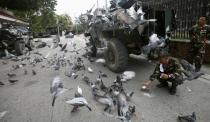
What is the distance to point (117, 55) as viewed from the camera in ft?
21.9

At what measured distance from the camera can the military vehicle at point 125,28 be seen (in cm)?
618

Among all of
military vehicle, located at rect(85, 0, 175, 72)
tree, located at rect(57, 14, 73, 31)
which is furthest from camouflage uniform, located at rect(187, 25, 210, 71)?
tree, located at rect(57, 14, 73, 31)

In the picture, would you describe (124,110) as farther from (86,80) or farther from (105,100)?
(86,80)

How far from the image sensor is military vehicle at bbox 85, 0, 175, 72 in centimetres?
618

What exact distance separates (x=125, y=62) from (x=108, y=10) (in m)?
1.95

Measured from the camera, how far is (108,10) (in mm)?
7598

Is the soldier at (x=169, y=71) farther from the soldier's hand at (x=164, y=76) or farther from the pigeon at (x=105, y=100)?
the pigeon at (x=105, y=100)

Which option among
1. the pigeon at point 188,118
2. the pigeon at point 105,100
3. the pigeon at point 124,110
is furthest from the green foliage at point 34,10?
the pigeon at point 188,118

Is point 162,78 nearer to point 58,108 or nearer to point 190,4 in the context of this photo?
point 58,108

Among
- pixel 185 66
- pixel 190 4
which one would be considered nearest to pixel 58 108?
pixel 185 66

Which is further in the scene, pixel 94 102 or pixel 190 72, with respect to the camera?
pixel 190 72

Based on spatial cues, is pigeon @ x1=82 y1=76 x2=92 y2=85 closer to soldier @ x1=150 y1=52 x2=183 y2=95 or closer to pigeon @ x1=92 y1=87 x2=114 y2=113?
pigeon @ x1=92 y1=87 x2=114 y2=113

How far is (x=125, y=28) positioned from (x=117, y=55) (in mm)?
809

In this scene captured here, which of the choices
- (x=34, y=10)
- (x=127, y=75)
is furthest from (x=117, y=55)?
(x=34, y=10)
